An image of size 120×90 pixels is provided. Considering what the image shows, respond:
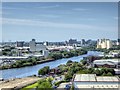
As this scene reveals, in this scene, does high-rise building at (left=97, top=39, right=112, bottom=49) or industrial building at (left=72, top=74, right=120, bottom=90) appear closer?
industrial building at (left=72, top=74, right=120, bottom=90)

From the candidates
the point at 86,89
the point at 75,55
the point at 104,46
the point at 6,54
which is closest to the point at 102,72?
the point at 86,89

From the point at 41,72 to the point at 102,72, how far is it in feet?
3.96

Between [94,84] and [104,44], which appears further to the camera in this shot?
[104,44]

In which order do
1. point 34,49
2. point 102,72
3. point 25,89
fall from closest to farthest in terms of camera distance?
point 25,89
point 102,72
point 34,49

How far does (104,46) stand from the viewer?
13023mm

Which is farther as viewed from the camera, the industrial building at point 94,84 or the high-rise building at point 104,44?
the high-rise building at point 104,44

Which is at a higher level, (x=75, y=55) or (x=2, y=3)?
(x=2, y=3)

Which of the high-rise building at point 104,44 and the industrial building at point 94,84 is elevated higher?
the high-rise building at point 104,44

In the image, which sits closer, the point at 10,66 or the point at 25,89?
the point at 25,89

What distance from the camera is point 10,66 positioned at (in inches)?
273

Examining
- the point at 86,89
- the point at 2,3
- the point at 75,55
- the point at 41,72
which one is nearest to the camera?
the point at 2,3

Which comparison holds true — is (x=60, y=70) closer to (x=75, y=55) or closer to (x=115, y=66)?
(x=115, y=66)

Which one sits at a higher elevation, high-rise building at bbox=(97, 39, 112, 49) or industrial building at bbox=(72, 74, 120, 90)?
high-rise building at bbox=(97, 39, 112, 49)

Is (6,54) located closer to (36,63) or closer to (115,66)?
(36,63)
